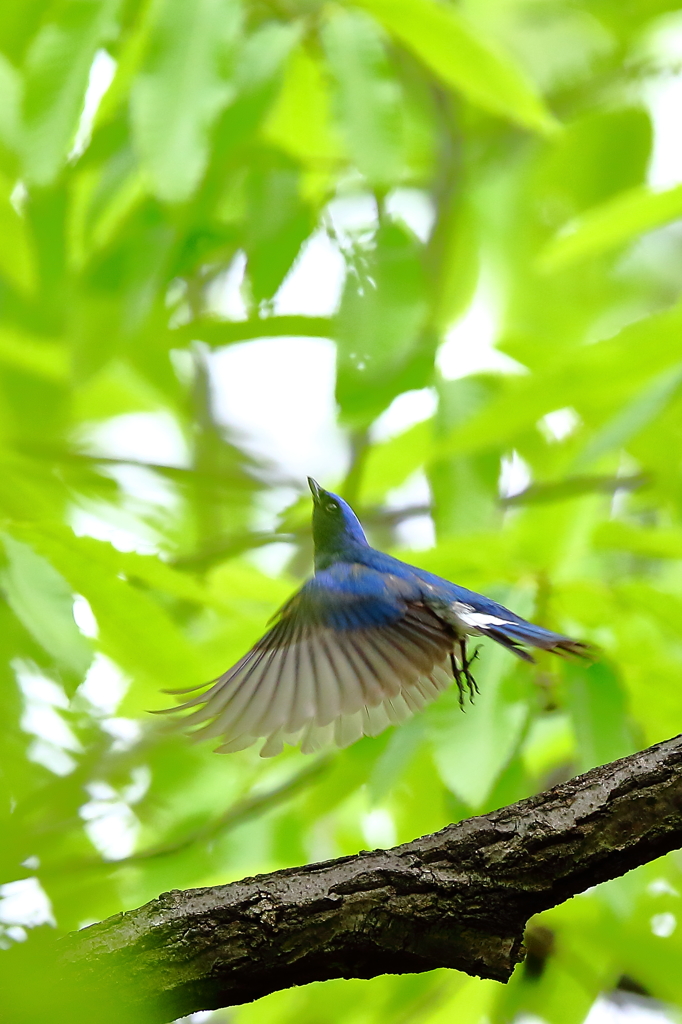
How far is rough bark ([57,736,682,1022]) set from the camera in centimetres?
125

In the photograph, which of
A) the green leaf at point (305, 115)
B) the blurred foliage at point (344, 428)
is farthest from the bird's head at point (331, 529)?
the green leaf at point (305, 115)

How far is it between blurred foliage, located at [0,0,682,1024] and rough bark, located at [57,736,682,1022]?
12cm

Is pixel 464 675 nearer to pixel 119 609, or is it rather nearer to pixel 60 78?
pixel 119 609

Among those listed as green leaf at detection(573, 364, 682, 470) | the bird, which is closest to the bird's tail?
the bird

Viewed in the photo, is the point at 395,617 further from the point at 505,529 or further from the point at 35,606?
the point at 35,606

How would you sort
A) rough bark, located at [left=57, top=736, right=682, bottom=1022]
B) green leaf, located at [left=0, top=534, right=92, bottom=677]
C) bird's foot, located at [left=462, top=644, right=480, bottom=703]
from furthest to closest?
bird's foot, located at [left=462, top=644, right=480, bottom=703]
green leaf, located at [left=0, top=534, right=92, bottom=677]
rough bark, located at [left=57, top=736, right=682, bottom=1022]

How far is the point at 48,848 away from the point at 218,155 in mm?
1271

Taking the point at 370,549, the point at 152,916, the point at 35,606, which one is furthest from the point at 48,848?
the point at 370,549

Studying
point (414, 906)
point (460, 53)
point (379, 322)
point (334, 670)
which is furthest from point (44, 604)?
point (460, 53)

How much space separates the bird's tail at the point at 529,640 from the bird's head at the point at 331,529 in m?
0.51

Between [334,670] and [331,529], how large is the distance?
372mm

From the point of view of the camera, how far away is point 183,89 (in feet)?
5.45

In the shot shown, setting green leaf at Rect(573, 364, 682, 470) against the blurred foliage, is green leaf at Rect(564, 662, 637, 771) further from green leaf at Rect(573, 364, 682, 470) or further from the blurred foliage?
green leaf at Rect(573, 364, 682, 470)

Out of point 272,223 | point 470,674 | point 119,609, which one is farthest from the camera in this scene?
point 272,223
